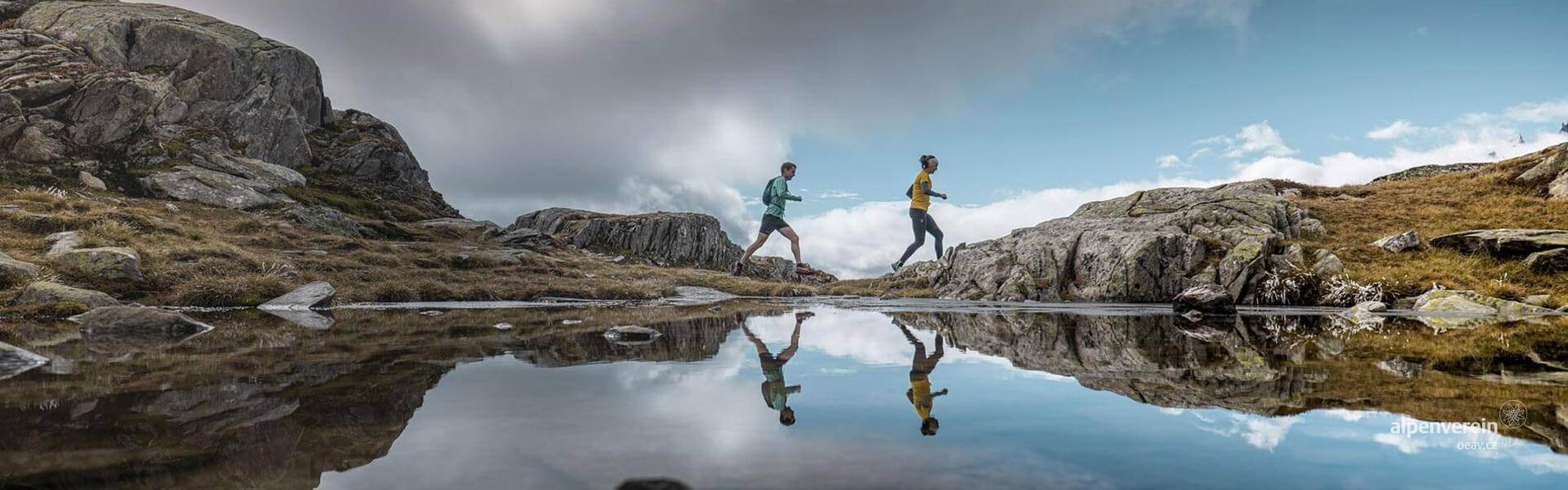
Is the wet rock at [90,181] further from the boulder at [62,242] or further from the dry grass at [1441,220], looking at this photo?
the dry grass at [1441,220]

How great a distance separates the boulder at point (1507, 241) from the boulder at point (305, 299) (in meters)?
36.8

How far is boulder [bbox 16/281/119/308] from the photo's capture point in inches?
435

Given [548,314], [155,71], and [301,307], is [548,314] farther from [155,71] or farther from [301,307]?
[155,71]

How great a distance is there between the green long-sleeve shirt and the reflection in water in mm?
13664

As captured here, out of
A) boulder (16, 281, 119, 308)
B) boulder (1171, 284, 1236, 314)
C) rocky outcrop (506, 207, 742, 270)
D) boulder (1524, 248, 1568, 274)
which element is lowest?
boulder (16, 281, 119, 308)

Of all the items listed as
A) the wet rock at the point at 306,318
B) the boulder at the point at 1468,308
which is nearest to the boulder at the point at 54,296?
the wet rock at the point at 306,318

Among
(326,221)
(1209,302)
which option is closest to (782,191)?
(1209,302)

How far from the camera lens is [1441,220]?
2833 cm

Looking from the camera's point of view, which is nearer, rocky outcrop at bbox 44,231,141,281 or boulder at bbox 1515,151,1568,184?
rocky outcrop at bbox 44,231,141,281

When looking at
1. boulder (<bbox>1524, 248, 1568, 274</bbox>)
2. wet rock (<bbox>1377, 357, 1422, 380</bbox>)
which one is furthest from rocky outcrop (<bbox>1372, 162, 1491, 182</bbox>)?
wet rock (<bbox>1377, 357, 1422, 380</bbox>)

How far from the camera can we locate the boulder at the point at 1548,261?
1906 cm

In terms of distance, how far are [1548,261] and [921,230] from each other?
20.2 meters

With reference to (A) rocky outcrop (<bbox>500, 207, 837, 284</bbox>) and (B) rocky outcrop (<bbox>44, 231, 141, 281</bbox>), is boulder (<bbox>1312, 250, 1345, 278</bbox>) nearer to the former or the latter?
(B) rocky outcrop (<bbox>44, 231, 141, 281</bbox>)

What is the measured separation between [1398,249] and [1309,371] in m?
28.8
